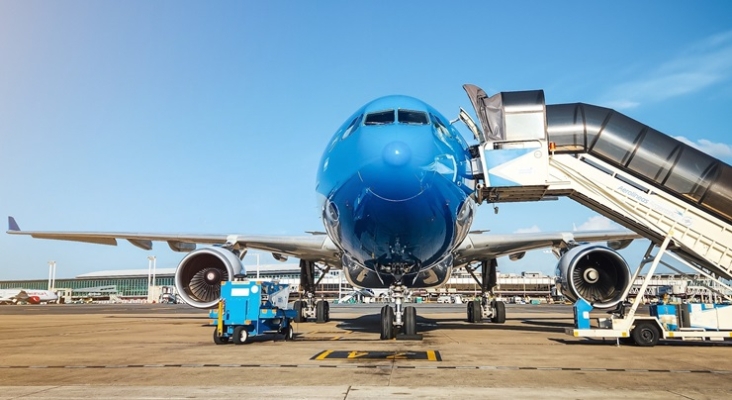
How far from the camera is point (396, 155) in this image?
27.3 ft

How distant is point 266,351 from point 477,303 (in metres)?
11.0

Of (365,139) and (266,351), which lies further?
(266,351)

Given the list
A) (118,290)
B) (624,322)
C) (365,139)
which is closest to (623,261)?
(624,322)

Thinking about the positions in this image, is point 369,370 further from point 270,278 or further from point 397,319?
point 270,278

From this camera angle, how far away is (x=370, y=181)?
8.52 meters

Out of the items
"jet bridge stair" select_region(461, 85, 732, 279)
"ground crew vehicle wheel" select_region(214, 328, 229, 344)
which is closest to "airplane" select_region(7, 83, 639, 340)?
"jet bridge stair" select_region(461, 85, 732, 279)

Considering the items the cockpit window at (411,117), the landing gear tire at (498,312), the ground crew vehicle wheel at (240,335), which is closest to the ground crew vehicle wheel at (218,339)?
the ground crew vehicle wheel at (240,335)

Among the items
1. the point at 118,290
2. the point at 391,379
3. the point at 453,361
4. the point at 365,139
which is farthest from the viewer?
the point at 118,290

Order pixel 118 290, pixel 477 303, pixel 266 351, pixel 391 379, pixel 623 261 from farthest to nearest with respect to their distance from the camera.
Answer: pixel 118 290, pixel 477 303, pixel 623 261, pixel 266 351, pixel 391 379

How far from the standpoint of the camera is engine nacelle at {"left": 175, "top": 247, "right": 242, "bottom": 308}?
15328 millimetres

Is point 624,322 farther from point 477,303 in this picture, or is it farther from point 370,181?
point 477,303

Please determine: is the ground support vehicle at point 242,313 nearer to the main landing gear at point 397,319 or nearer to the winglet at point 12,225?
the main landing gear at point 397,319

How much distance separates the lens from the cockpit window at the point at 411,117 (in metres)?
9.07

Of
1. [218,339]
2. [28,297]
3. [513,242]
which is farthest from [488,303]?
[28,297]
